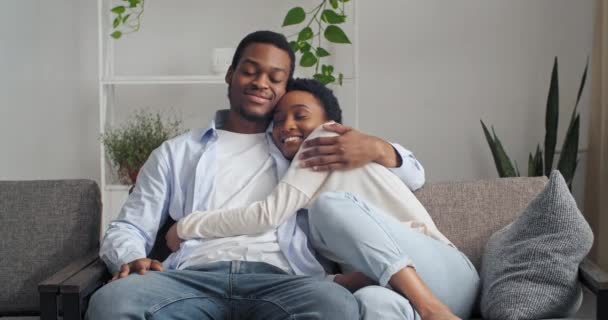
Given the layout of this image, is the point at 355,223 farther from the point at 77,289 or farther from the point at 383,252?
the point at 77,289

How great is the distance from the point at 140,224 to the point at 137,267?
20 cm

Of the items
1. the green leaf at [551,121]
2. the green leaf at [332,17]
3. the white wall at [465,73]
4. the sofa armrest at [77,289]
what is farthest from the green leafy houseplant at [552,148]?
the sofa armrest at [77,289]

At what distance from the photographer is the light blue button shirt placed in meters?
2.05

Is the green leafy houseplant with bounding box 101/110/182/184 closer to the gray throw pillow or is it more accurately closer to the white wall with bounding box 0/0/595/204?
the white wall with bounding box 0/0/595/204

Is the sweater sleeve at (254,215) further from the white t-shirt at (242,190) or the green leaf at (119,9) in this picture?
the green leaf at (119,9)

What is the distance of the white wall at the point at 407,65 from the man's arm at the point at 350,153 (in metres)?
1.28

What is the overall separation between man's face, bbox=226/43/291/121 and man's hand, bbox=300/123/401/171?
7.4 inches

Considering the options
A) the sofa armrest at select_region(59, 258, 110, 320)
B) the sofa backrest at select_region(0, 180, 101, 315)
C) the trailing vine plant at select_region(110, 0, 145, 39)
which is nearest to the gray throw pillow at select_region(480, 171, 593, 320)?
the sofa armrest at select_region(59, 258, 110, 320)

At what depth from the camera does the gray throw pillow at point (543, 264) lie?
186 centimetres

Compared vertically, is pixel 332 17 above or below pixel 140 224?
above

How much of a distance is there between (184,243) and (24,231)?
443 mm

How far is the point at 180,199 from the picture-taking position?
85.4 inches

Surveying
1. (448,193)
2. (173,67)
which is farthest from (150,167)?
(173,67)

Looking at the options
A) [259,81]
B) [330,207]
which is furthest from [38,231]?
[330,207]
